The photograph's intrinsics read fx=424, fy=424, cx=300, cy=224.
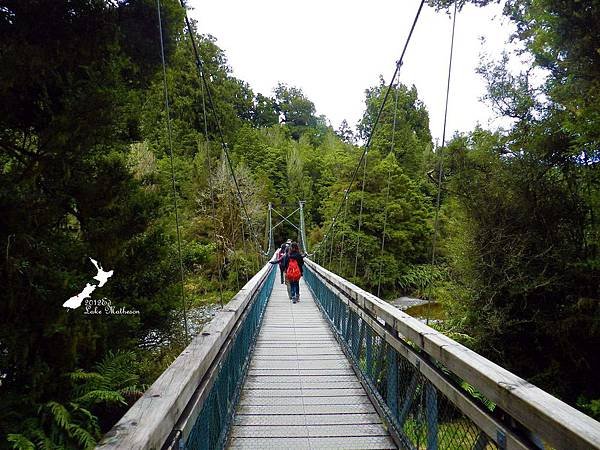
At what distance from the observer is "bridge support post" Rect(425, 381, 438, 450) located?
1.37 metres

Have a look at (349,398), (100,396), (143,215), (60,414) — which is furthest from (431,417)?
(143,215)

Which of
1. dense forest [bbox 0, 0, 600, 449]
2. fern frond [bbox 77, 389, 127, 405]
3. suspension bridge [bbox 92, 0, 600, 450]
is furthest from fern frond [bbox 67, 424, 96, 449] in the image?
suspension bridge [bbox 92, 0, 600, 450]

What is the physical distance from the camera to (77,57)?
4230 mm

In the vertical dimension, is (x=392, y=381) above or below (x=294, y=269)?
below

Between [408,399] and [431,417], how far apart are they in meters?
0.22

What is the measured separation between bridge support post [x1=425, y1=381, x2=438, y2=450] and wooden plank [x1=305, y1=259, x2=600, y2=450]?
5.8 inches

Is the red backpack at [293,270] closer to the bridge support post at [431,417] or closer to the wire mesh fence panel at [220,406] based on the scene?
the wire mesh fence panel at [220,406]

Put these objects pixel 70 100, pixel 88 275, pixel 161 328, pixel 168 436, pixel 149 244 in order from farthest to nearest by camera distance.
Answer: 1. pixel 161 328
2. pixel 149 244
3. pixel 88 275
4. pixel 70 100
5. pixel 168 436

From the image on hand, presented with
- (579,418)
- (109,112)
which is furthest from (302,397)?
(109,112)

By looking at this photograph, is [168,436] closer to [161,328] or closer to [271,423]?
[271,423]

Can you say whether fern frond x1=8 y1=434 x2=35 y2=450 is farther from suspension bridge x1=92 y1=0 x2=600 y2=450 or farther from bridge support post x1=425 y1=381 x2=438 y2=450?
bridge support post x1=425 y1=381 x2=438 y2=450

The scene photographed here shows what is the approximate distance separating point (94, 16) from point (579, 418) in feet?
16.2

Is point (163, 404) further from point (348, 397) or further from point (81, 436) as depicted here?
point (81, 436)

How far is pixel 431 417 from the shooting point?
55.0 inches
